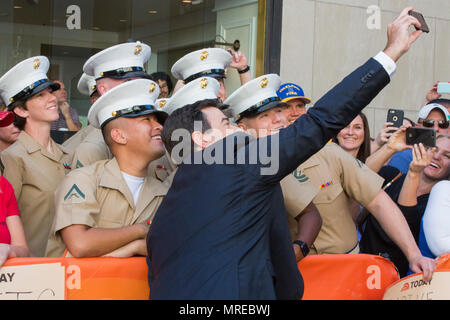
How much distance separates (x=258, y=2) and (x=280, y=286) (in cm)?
542

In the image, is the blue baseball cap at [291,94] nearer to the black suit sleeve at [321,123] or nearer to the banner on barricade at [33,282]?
the banner on barricade at [33,282]

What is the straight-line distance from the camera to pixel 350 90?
7.47 feet

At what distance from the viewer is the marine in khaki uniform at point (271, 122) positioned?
3418 millimetres

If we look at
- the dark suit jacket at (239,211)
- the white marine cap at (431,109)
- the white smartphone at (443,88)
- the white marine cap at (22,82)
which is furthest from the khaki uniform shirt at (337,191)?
the white smartphone at (443,88)

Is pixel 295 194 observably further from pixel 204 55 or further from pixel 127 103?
pixel 204 55

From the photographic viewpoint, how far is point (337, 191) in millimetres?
3783

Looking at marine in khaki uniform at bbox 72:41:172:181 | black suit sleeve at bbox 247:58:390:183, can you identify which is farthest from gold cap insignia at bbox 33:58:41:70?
black suit sleeve at bbox 247:58:390:183

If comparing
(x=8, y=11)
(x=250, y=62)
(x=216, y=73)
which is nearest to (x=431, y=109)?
(x=216, y=73)

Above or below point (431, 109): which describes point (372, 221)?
below

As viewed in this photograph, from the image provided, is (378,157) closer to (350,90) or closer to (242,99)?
(242,99)

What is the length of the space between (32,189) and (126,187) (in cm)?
79

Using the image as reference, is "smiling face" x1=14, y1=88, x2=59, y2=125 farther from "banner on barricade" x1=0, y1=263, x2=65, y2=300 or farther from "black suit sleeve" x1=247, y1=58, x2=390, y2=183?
"black suit sleeve" x1=247, y1=58, x2=390, y2=183

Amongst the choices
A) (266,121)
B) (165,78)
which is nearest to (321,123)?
(266,121)

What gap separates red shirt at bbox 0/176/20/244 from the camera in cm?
320
